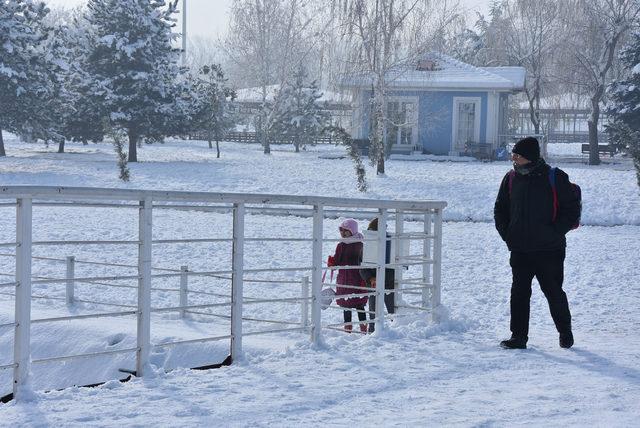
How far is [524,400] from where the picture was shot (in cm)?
589

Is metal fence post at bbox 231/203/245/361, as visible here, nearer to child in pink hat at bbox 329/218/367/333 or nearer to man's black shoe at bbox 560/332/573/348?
man's black shoe at bbox 560/332/573/348

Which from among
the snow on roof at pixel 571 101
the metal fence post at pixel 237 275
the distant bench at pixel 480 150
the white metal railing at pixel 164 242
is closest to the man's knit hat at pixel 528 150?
the white metal railing at pixel 164 242

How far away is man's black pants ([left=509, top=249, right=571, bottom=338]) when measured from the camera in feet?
26.3

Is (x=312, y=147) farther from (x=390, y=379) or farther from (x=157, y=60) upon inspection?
(x=390, y=379)

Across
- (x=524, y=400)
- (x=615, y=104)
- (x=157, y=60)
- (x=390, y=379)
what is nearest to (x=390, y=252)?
(x=390, y=379)

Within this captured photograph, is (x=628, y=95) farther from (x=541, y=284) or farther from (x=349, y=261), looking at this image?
(x=541, y=284)

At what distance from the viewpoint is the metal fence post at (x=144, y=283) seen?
21.0ft

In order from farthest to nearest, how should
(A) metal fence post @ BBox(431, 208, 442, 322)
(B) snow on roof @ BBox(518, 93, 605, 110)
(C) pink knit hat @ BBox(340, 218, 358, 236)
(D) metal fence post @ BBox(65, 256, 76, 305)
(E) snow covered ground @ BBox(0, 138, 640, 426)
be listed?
(B) snow on roof @ BBox(518, 93, 605, 110), (D) metal fence post @ BBox(65, 256, 76, 305), (C) pink knit hat @ BBox(340, 218, 358, 236), (A) metal fence post @ BBox(431, 208, 442, 322), (E) snow covered ground @ BBox(0, 138, 640, 426)

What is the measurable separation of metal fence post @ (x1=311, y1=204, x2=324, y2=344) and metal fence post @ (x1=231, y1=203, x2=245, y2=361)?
716 mm

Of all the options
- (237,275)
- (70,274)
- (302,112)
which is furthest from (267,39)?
(237,275)

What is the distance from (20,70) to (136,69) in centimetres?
482

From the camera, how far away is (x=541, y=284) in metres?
8.12

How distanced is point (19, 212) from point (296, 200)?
7.56 feet

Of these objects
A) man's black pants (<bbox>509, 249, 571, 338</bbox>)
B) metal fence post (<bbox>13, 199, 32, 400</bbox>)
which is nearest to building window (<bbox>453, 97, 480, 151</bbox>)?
man's black pants (<bbox>509, 249, 571, 338</bbox>)
